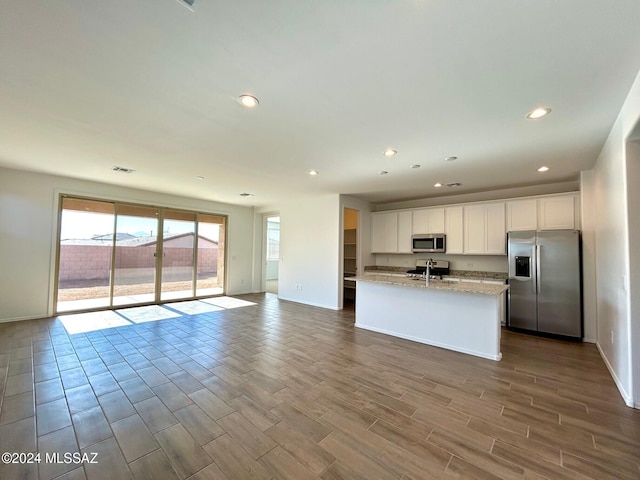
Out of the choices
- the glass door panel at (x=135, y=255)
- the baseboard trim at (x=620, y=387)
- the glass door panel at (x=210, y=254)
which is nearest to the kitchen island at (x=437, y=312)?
the baseboard trim at (x=620, y=387)

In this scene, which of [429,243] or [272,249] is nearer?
[429,243]

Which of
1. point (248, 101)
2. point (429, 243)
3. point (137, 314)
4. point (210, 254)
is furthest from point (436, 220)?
point (137, 314)

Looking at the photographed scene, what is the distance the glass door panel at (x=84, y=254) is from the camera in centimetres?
512

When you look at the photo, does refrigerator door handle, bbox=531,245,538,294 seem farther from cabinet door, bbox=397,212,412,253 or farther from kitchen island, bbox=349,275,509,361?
cabinet door, bbox=397,212,412,253

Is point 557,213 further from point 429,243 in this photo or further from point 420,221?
point 420,221

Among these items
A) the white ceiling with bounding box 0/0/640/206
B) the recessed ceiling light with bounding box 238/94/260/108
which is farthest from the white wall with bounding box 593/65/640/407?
the recessed ceiling light with bounding box 238/94/260/108

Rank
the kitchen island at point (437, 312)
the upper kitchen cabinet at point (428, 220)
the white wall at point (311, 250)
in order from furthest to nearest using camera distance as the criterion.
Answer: the white wall at point (311, 250), the upper kitchen cabinet at point (428, 220), the kitchen island at point (437, 312)

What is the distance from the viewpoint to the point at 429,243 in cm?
589

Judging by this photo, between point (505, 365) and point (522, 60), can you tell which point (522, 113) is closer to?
point (522, 60)

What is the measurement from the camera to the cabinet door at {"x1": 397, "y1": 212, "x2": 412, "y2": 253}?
6.25 m

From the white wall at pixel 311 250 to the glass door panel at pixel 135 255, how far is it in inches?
122

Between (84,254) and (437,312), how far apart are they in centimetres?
674

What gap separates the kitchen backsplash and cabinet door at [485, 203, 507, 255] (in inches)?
14.4

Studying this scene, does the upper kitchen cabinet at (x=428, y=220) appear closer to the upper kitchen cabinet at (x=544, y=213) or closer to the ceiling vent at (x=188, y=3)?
the upper kitchen cabinet at (x=544, y=213)
